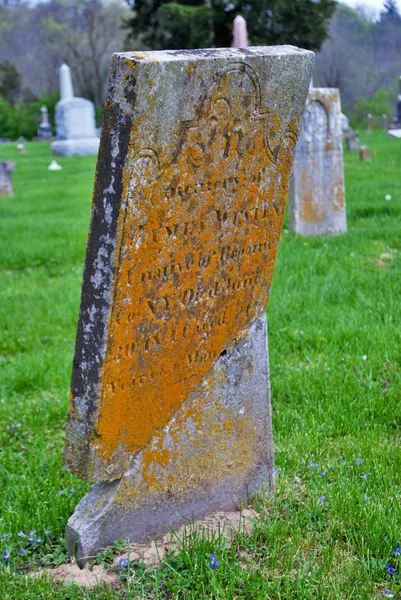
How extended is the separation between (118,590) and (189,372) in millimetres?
825

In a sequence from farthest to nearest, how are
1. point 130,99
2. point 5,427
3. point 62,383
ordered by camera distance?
point 62,383
point 5,427
point 130,99

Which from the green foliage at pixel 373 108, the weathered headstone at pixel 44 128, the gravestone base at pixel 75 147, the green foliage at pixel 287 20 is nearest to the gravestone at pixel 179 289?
the gravestone base at pixel 75 147

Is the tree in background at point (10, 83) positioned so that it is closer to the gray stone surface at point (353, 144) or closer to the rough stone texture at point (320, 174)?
the gray stone surface at point (353, 144)

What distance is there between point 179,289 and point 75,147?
25.4 metres

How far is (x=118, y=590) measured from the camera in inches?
103

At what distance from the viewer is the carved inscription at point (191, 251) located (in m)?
2.56

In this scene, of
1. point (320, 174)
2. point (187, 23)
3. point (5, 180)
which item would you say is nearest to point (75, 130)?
point (187, 23)

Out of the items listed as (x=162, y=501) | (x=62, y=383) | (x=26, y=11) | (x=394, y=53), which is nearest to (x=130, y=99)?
(x=162, y=501)

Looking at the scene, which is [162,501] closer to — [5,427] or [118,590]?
[118,590]

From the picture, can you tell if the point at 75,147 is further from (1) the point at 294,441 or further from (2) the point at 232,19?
(1) the point at 294,441

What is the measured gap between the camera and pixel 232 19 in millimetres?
29875

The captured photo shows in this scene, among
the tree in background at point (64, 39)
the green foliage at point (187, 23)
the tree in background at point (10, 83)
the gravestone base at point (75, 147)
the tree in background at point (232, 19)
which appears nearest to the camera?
the gravestone base at point (75, 147)

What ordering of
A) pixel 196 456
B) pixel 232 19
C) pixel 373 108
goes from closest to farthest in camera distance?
pixel 196 456
pixel 232 19
pixel 373 108

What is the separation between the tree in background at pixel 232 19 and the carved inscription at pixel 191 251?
91.9 feet
